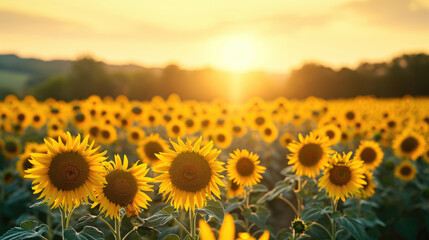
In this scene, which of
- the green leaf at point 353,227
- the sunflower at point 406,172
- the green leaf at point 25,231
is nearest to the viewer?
the green leaf at point 25,231

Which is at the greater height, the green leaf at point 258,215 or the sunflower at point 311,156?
the sunflower at point 311,156

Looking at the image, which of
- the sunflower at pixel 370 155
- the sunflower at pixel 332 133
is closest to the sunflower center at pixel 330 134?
the sunflower at pixel 332 133

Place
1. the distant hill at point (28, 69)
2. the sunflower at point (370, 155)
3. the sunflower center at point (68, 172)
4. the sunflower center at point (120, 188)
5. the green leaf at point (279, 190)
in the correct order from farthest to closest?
the distant hill at point (28, 69) < the sunflower at point (370, 155) < the green leaf at point (279, 190) < the sunflower center at point (120, 188) < the sunflower center at point (68, 172)

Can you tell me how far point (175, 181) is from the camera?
9.18ft

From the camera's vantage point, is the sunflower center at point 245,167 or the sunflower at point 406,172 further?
the sunflower at point 406,172

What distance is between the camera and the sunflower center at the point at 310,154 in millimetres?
3965

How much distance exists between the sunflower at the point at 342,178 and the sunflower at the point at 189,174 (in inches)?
53.6

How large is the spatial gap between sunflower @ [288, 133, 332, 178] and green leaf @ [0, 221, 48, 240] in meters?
2.51

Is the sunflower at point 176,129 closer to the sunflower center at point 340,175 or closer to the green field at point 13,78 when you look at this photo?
the sunflower center at point 340,175

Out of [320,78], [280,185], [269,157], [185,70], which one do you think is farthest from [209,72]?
[280,185]

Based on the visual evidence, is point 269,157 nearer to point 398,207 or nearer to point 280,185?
point 398,207

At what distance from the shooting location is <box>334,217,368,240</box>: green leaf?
126 inches

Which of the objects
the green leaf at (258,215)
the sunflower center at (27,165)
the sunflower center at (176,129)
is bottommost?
the green leaf at (258,215)

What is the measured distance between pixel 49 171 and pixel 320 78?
151 feet
